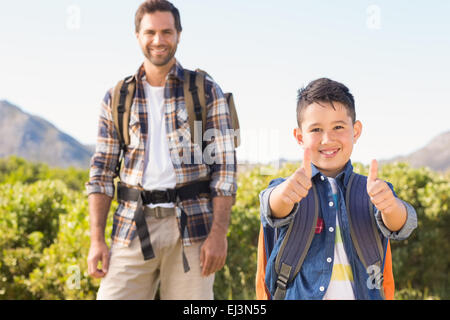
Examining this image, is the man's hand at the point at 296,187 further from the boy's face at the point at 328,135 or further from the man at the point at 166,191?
the man at the point at 166,191

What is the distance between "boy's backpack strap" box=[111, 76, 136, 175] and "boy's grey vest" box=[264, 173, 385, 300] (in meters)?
1.41

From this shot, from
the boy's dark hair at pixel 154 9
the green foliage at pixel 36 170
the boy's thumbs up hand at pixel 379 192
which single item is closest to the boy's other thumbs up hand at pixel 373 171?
the boy's thumbs up hand at pixel 379 192

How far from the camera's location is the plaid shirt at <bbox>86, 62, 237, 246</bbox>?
2.78 m

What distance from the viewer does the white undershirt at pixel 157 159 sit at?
2797 mm

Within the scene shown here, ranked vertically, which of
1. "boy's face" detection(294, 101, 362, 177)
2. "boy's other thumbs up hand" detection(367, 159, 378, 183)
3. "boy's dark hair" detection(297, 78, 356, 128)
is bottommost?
"boy's other thumbs up hand" detection(367, 159, 378, 183)

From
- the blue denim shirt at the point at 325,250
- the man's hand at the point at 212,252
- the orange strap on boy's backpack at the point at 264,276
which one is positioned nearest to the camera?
the blue denim shirt at the point at 325,250

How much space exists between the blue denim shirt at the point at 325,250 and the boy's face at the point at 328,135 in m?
0.10

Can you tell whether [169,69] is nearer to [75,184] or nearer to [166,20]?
[166,20]

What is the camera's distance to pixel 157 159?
2814 millimetres

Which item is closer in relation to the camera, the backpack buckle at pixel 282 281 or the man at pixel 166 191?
the backpack buckle at pixel 282 281

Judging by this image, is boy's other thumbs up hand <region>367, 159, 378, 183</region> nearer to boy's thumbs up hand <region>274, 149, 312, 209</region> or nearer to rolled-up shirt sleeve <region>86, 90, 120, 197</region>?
boy's thumbs up hand <region>274, 149, 312, 209</region>

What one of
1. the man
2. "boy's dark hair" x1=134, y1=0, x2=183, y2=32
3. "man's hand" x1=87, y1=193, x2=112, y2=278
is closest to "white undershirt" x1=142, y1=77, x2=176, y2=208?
the man
